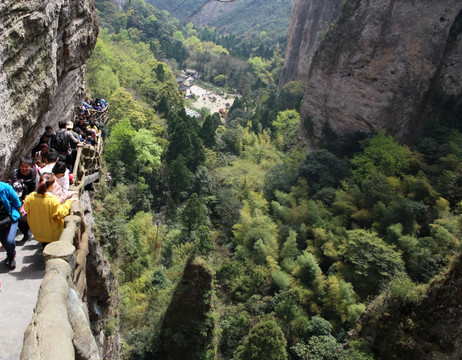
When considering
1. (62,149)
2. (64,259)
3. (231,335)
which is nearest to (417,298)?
(231,335)

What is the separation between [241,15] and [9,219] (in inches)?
6134

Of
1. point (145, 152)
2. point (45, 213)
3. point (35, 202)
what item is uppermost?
point (35, 202)

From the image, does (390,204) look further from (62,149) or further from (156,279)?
(62,149)

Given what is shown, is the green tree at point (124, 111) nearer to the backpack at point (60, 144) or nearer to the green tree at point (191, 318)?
the green tree at point (191, 318)

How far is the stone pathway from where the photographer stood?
428cm

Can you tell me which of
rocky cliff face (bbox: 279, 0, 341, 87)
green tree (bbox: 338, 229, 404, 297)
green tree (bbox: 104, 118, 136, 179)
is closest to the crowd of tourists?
green tree (bbox: 338, 229, 404, 297)

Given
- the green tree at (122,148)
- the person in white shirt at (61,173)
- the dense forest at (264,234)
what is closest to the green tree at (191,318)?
the dense forest at (264,234)

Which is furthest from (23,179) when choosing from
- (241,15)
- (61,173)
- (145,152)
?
(241,15)

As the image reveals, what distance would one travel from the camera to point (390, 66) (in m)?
27.3

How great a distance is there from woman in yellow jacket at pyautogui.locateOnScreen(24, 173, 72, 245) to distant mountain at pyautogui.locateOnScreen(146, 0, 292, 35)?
116m

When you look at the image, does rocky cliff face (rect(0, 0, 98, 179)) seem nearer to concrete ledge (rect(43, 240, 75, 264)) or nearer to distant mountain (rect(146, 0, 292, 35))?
concrete ledge (rect(43, 240, 75, 264))

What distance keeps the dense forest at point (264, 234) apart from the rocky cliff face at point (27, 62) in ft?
18.0

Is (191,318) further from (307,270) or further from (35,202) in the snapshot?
(35,202)

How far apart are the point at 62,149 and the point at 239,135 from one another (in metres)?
36.0
